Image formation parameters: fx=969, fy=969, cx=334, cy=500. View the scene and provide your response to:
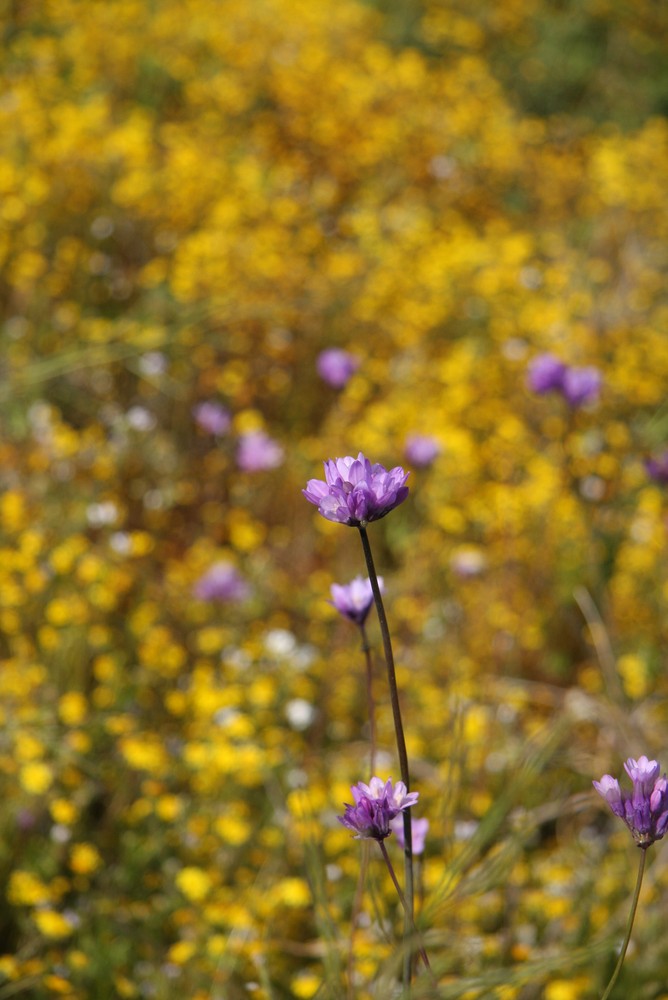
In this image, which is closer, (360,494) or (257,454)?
(360,494)

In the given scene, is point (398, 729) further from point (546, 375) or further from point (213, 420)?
point (213, 420)

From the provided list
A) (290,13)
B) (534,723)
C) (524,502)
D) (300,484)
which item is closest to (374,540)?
(300,484)

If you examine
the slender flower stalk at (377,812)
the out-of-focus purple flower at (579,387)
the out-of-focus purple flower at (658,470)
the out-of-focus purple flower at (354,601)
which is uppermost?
the out-of-focus purple flower at (579,387)

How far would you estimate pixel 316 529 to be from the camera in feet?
9.25

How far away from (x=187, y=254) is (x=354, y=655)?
5.86 feet

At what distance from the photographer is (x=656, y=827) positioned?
2.89 ft

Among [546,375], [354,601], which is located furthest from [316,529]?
[354,601]

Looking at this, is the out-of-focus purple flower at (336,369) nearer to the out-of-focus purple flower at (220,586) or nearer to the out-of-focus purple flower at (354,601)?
the out-of-focus purple flower at (220,586)

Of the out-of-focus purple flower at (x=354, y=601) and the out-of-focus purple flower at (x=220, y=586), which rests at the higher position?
the out-of-focus purple flower at (x=220, y=586)

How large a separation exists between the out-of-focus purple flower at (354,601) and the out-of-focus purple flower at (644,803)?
0.37m

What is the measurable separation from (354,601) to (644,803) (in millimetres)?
431

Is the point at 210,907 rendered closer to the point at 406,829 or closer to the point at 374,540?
the point at 406,829

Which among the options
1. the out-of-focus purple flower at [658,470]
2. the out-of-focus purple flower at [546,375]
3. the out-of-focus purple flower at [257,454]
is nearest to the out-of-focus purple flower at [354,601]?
the out-of-focus purple flower at [658,470]

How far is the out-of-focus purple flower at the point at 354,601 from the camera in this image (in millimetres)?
1165
